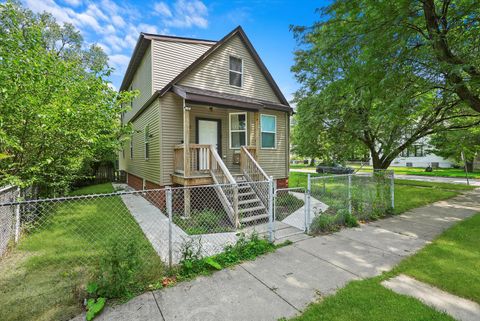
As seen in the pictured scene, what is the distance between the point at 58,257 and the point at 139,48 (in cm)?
873

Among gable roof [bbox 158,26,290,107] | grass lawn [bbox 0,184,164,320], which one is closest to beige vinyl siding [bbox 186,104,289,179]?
gable roof [bbox 158,26,290,107]

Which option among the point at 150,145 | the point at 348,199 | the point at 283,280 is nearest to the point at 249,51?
the point at 150,145

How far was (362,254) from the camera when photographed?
4.38m

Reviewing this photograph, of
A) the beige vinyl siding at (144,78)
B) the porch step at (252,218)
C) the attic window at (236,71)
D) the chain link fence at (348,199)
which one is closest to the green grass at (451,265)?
the chain link fence at (348,199)

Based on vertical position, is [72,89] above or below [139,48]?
below

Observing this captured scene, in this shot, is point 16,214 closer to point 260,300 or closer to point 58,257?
point 58,257

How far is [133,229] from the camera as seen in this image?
5770 millimetres

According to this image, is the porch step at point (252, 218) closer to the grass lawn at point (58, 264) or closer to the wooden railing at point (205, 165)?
the wooden railing at point (205, 165)

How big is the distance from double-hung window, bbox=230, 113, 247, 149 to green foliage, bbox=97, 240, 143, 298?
6.74 metres

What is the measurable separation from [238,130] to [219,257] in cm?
620

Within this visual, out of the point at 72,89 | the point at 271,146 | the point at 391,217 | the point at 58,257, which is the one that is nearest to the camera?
the point at 58,257

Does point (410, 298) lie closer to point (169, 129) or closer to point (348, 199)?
point (348, 199)

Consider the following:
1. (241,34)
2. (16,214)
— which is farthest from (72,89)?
(241,34)

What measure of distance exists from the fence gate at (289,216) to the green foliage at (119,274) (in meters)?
2.93
